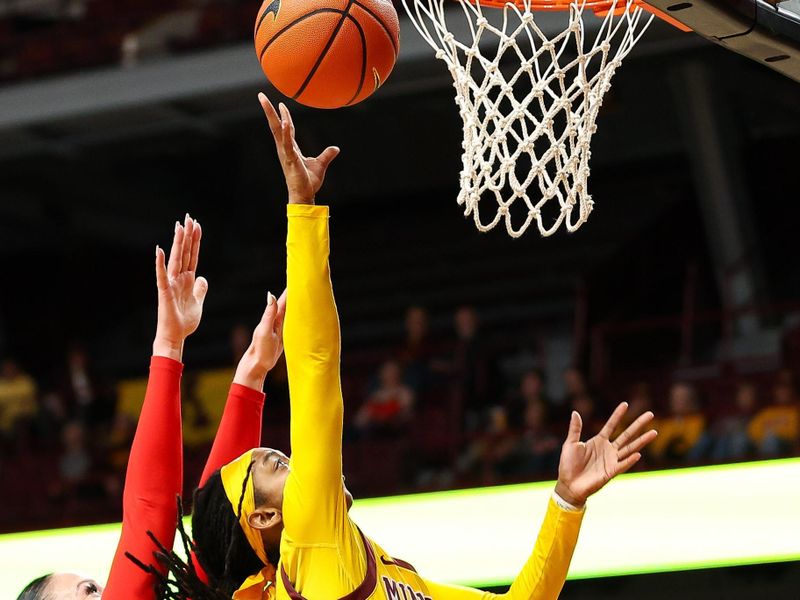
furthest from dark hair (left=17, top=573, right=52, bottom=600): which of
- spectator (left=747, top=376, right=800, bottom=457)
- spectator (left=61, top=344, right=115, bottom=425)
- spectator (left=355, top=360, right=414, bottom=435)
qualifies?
spectator (left=61, top=344, right=115, bottom=425)

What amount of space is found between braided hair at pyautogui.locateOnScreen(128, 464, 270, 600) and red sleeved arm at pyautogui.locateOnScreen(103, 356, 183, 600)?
0.41 feet

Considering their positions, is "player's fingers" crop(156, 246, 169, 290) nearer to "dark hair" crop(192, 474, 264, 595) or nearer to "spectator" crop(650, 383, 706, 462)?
"dark hair" crop(192, 474, 264, 595)

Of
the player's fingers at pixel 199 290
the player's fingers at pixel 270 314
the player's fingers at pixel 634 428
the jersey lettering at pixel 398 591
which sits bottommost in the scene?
the jersey lettering at pixel 398 591

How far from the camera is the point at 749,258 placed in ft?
32.9

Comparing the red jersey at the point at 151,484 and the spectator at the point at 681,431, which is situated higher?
the red jersey at the point at 151,484

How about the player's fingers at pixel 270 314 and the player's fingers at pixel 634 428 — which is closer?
the player's fingers at pixel 634 428

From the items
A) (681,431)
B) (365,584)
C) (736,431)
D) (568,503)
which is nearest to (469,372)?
(681,431)

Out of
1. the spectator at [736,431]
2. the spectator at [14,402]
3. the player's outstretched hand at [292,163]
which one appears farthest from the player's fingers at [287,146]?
the spectator at [14,402]

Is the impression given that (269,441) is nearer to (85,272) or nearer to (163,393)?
(85,272)

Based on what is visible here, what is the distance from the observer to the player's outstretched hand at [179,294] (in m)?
2.85

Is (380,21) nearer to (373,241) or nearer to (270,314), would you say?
(270,314)

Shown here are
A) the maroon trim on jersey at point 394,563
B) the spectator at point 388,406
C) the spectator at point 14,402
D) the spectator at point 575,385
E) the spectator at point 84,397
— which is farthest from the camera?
the spectator at point 14,402

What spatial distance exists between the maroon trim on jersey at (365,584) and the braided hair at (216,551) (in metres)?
0.17

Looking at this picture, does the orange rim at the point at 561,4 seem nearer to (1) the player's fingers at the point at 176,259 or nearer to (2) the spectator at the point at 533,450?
(1) the player's fingers at the point at 176,259
